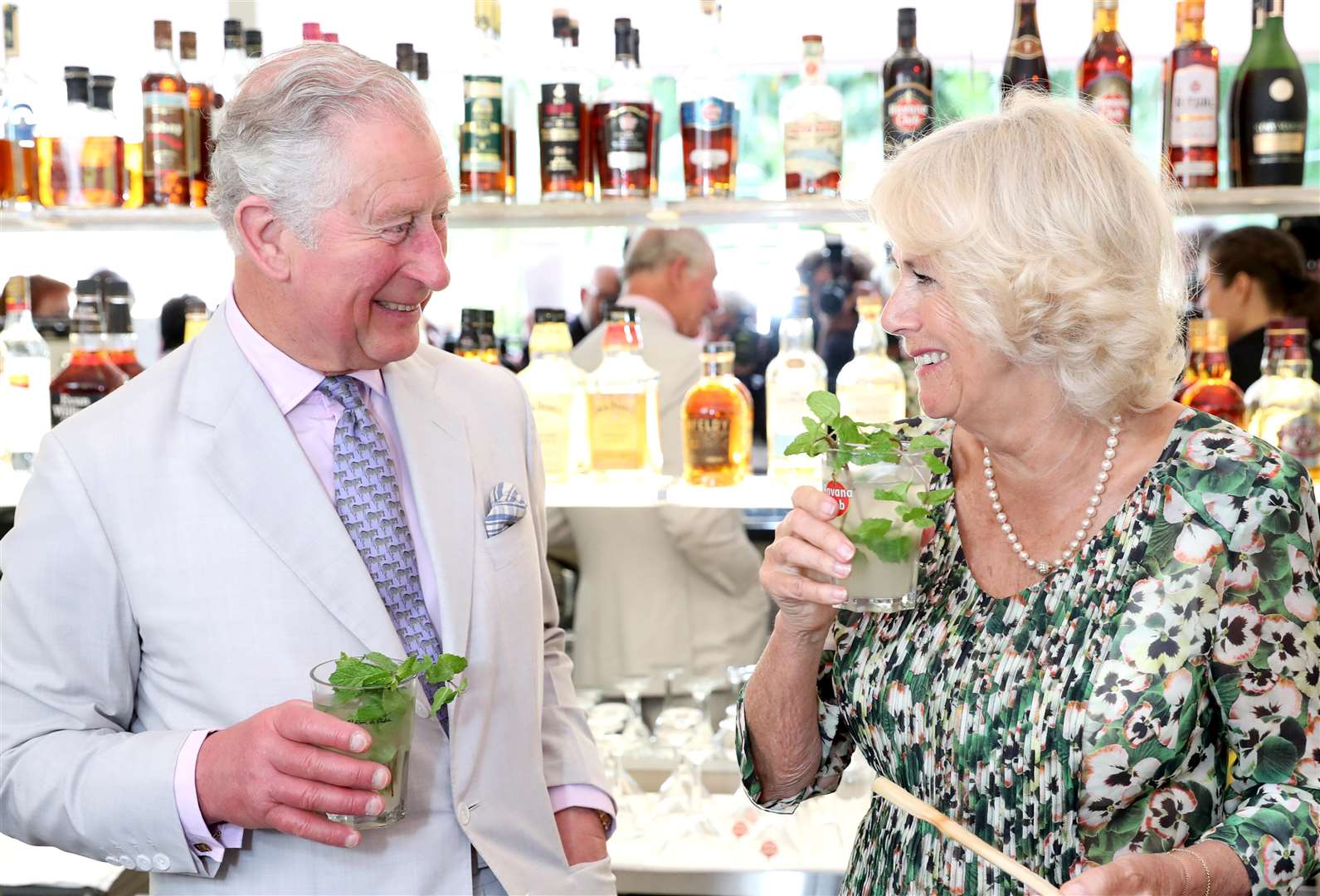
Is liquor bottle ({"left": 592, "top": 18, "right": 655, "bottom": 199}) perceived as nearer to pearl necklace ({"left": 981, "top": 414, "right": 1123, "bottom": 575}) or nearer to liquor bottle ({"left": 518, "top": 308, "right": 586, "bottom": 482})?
liquor bottle ({"left": 518, "top": 308, "right": 586, "bottom": 482})

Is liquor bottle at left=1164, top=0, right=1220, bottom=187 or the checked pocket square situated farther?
liquor bottle at left=1164, top=0, right=1220, bottom=187

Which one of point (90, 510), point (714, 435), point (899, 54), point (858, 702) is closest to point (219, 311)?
point (90, 510)

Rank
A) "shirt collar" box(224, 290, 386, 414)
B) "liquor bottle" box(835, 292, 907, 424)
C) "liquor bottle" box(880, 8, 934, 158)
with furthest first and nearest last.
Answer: "liquor bottle" box(835, 292, 907, 424)
"liquor bottle" box(880, 8, 934, 158)
"shirt collar" box(224, 290, 386, 414)

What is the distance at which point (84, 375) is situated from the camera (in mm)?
2826

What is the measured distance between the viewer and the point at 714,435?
2744 mm

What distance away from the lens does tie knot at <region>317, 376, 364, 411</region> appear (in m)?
1.76

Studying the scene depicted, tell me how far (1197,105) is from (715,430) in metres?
1.12

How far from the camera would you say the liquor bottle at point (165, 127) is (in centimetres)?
276

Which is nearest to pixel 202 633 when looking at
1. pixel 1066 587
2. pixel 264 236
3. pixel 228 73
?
pixel 264 236

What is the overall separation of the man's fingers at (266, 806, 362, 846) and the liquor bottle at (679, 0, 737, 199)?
1497 millimetres

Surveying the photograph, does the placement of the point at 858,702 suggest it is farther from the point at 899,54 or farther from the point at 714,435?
the point at 899,54

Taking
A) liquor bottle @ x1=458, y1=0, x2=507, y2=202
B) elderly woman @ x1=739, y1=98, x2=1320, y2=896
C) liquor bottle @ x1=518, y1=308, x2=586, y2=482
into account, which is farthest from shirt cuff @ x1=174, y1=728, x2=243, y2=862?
liquor bottle @ x1=458, y1=0, x2=507, y2=202

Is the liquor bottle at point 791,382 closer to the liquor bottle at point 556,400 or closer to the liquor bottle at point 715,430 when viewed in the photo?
the liquor bottle at point 715,430

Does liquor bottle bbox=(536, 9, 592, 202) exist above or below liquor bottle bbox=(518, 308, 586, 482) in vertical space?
above
